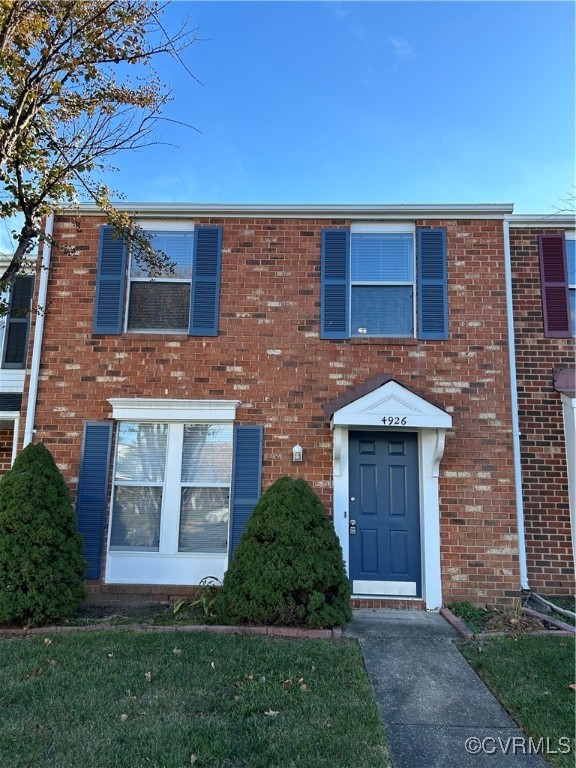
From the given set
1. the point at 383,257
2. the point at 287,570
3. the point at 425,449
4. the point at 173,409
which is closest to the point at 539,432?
the point at 425,449

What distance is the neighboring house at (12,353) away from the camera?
25.2 feet

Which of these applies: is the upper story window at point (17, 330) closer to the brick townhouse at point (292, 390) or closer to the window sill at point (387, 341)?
the brick townhouse at point (292, 390)

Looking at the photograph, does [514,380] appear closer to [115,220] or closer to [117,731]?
[115,220]

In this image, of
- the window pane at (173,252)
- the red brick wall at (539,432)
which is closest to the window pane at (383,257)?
the red brick wall at (539,432)

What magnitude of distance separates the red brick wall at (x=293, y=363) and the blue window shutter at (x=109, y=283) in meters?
0.12

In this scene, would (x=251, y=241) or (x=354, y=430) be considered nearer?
(x=354, y=430)

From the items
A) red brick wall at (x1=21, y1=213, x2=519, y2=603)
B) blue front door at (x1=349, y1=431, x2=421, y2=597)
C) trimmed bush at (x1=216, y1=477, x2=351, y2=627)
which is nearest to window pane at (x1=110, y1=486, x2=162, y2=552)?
red brick wall at (x1=21, y1=213, x2=519, y2=603)

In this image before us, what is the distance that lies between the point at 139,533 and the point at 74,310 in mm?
3082

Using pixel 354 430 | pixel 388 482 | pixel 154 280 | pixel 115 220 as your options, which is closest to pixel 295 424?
pixel 354 430

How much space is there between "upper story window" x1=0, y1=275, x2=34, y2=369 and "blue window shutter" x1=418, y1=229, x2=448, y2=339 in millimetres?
5732

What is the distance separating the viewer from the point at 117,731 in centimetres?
329

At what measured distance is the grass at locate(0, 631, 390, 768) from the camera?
10.1ft

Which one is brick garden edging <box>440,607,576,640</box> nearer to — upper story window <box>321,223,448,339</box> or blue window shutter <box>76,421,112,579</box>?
upper story window <box>321,223,448,339</box>

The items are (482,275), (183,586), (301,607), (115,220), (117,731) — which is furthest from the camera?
(482,275)
